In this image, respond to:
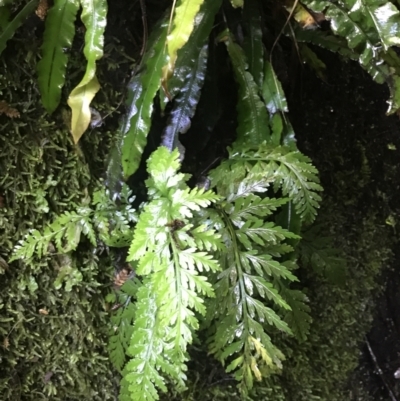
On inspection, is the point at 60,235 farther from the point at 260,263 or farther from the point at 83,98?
the point at 260,263

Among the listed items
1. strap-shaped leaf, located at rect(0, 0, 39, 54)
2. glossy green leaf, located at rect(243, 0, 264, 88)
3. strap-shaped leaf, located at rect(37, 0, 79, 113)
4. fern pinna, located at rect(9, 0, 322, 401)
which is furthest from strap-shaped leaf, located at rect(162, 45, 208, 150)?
strap-shaped leaf, located at rect(0, 0, 39, 54)

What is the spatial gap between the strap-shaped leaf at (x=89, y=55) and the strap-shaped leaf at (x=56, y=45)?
0.13 ft

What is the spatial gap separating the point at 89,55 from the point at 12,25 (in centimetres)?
17

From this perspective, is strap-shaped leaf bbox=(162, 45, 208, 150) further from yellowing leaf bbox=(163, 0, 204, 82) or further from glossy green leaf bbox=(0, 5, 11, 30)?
glossy green leaf bbox=(0, 5, 11, 30)

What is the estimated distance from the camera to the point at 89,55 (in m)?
0.88

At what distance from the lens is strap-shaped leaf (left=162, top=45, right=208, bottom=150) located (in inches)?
40.0

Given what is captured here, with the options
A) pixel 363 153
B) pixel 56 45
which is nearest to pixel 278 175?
pixel 56 45

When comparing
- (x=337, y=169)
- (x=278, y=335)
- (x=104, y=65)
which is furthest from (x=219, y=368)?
(x=104, y=65)

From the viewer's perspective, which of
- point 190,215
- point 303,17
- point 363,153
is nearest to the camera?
point 190,215

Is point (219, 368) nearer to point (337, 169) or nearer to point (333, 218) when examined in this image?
point (333, 218)

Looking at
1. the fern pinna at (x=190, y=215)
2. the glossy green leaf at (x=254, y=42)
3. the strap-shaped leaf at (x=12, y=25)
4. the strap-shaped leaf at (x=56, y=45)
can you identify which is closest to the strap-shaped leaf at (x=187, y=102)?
the fern pinna at (x=190, y=215)

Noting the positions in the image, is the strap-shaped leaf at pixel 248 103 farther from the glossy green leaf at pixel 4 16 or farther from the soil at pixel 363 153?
the glossy green leaf at pixel 4 16

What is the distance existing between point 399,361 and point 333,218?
0.64m

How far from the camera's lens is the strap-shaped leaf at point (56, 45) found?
2.97 feet
